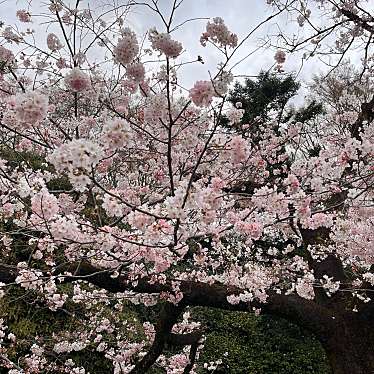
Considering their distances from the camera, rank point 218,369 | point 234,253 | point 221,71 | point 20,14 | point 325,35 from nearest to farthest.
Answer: point 221,71 < point 20,14 < point 325,35 < point 218,369 < point 234,253

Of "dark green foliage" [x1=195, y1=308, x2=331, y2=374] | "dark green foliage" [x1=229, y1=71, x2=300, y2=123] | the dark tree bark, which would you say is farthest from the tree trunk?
"dark green foliage" [x1=229, y1=71, x2=300, y2=123]

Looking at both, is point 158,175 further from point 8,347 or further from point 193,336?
point 8,347

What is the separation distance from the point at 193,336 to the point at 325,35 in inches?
124

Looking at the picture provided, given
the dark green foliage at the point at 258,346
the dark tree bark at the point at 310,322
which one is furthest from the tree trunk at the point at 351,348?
the dark green foliage at the point at 258,346

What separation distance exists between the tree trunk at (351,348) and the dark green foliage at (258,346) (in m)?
3.37

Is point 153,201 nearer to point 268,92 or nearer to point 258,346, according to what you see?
point 258,346

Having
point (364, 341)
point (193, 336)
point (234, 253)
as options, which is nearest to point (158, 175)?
point (193, 336)

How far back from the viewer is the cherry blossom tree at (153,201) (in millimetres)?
2018

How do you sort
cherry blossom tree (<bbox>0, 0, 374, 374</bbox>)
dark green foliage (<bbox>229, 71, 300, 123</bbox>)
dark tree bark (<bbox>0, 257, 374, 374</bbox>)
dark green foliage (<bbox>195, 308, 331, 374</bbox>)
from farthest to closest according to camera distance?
dark green foliage (<bbox>229, 71, 300, 123</bbox>)
dark green foliage (<bbox>195, 308, 331, 374</bbox>)
dark tree bark (<bbox>0, 257, 374, 374</bbox>)
cherry blossom tree (<bbox>0, 0, 374, 374</bbox>)

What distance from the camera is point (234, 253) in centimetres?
949

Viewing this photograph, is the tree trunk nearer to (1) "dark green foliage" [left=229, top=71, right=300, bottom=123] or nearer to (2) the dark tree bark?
(2) the dark tree bark

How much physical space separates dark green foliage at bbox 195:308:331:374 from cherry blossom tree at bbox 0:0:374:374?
1835 mm

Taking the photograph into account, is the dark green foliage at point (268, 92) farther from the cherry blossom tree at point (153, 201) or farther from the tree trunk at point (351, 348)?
the tree trunk at point (351, 348)

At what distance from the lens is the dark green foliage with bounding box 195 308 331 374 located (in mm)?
7617
